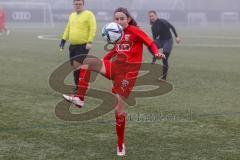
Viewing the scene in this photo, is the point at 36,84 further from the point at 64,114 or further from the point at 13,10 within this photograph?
the point at 13,10

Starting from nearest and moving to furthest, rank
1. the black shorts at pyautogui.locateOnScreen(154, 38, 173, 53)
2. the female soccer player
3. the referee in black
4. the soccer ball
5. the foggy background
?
the soccer ball
the female soccer player
the black shorts at pyautogui.locateOnScreen(154, 38, 173, 53)
the referee in black
the foggy background

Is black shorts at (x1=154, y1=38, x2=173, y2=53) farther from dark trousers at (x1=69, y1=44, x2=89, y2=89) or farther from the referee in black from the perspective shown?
dark trousers at (x1=69, y1=44, x2=89, y2=89)

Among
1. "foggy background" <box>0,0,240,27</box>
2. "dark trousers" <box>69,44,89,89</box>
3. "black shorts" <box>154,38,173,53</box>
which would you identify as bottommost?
"foggy background" <box>0,0,240,27</box>

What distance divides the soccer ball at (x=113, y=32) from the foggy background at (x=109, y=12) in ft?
146

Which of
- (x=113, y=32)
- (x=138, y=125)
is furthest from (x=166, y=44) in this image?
(x=113, y=32)

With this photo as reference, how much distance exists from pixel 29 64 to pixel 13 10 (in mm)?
34776

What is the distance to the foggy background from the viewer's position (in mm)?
51875

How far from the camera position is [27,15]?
169 ft

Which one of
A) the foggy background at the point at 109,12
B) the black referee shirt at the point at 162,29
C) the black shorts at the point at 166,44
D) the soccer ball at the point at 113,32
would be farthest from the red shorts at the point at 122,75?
the foggy background at the point at 109,12

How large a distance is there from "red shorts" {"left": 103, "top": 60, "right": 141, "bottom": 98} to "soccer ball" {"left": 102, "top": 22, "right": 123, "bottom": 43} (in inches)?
13.4

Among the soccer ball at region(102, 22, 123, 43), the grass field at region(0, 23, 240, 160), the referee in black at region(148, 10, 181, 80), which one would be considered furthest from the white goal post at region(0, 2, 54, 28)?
the soccer ball at region(102, 22, 123, 43)

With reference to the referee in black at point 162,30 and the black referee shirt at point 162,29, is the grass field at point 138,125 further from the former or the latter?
the black referee shirt at point 162,29

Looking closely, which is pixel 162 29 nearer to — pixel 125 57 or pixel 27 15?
pixel 125 57

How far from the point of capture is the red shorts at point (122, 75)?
22.6 feet
